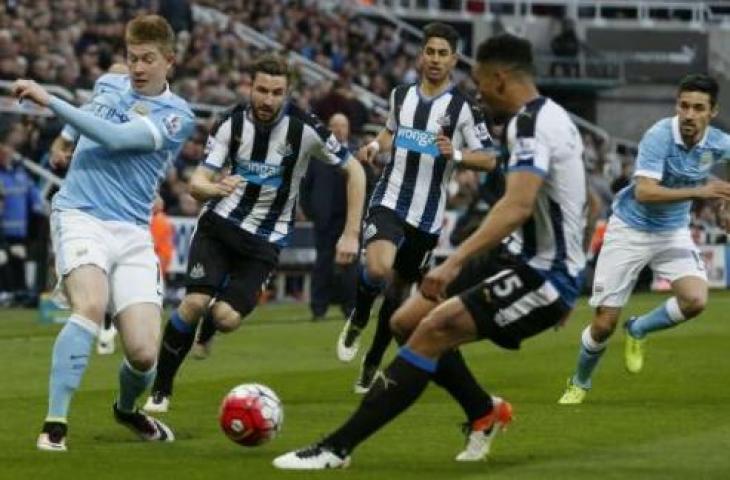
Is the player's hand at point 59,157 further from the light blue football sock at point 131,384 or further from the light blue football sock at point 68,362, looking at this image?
the light blue football sock at point 68,362

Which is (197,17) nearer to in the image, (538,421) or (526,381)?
(526,381)

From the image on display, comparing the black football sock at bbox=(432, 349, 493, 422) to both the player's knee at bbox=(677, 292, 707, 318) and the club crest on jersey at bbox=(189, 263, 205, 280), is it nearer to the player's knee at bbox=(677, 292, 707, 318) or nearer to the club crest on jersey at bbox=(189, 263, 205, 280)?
the club crest on jersey at bbox=(189, 263, 205, 280)

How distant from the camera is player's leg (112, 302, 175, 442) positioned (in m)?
12.0

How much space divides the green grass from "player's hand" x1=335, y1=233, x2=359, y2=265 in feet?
3.36

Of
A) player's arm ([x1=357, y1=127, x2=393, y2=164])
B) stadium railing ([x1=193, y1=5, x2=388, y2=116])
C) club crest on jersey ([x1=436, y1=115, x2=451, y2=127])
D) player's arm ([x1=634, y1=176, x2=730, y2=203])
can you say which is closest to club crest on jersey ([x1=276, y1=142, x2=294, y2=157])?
player's arm ([x1=357, y1=127, x2=393, y2=164])

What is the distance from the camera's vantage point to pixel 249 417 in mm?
11523

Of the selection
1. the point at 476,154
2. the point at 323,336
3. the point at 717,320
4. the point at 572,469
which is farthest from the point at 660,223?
the point at 717,320

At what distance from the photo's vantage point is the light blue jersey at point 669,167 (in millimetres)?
14977

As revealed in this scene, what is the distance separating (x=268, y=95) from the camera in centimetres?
1448

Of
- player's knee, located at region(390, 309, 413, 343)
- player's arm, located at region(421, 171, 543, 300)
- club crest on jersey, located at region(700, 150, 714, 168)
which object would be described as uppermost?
player's arm, located at region(421, 171, 543, 300)

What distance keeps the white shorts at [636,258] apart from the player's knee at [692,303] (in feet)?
0.48

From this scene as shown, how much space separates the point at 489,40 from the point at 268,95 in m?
4.07

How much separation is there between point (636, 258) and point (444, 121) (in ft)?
5.57

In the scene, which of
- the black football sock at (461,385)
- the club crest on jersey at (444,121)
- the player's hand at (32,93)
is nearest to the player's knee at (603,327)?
the club crest on jersey at (444,121)
